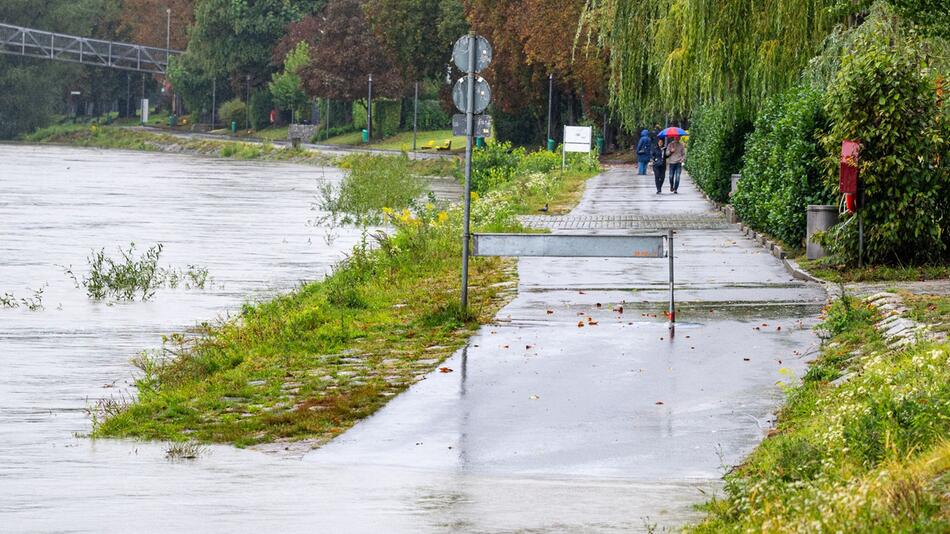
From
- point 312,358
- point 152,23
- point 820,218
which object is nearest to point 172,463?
point 312,358

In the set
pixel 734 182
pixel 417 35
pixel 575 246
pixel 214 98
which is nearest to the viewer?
pixel 575 246

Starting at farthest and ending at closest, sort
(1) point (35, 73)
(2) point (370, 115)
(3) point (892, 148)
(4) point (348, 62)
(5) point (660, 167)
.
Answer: (1) point (35, 73) → (4) point (348, 62) → (2) point (370, 115) → (5) point (660, 167) → (3) point (892, 148)

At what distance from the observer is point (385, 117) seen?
4510 inches

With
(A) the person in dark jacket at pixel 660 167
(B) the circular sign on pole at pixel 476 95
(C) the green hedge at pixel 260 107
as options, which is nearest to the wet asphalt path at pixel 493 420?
(B) the circular sign on pole at pixel 476 95

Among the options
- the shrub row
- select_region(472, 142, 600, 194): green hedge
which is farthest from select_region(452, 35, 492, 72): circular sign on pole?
select_region(472, 142, 600, 194): green hedge

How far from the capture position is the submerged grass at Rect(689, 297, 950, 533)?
21.6ft

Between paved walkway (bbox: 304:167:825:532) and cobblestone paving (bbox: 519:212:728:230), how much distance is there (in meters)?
10.2

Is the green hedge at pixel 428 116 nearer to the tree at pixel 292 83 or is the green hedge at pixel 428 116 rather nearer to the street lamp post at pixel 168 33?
the tree at pixel 292 83

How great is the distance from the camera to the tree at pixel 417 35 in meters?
95.5

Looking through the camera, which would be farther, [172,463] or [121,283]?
[121,283]

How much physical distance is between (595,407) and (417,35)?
8472cm

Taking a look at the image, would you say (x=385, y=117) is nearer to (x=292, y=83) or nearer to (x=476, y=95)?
(x=292, y=83)

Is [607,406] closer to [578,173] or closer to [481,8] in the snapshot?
[578,173]

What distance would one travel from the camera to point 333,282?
23.8m
